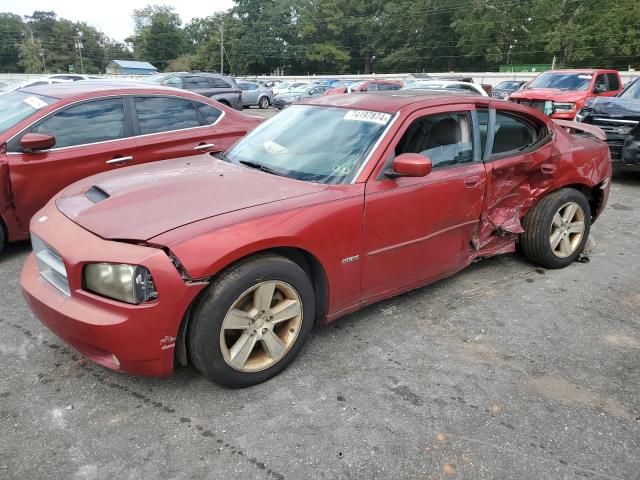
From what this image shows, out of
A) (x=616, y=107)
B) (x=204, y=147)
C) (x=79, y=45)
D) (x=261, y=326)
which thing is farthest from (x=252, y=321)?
(x=79, y=45)

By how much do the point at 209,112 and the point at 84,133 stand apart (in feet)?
4.68

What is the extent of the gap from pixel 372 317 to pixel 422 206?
88 centimetres

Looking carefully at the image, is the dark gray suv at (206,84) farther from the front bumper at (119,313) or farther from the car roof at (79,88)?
the front bumper at (119,313)

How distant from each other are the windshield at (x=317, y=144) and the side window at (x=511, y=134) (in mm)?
1121

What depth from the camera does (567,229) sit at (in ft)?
14.4

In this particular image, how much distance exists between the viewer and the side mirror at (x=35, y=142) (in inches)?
166

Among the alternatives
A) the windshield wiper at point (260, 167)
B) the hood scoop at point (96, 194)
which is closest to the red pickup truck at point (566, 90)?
the windshield wiper at point (260, 167)

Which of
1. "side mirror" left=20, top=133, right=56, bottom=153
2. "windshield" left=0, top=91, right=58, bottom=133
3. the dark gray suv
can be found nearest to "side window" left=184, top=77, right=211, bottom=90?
the dark gray suv

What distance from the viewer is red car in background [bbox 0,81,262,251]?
4.30m

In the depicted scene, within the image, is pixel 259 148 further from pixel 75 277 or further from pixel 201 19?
pixel 201 19

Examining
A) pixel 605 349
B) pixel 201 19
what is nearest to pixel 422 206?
pixel 605 349

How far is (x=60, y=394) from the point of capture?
102 inches

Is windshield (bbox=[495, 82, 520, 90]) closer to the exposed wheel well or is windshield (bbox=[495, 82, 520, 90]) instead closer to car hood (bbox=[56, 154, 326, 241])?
car hood (bbox=[56, 154, 326, 241])

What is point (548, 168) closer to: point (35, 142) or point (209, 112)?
point (209, 112)
